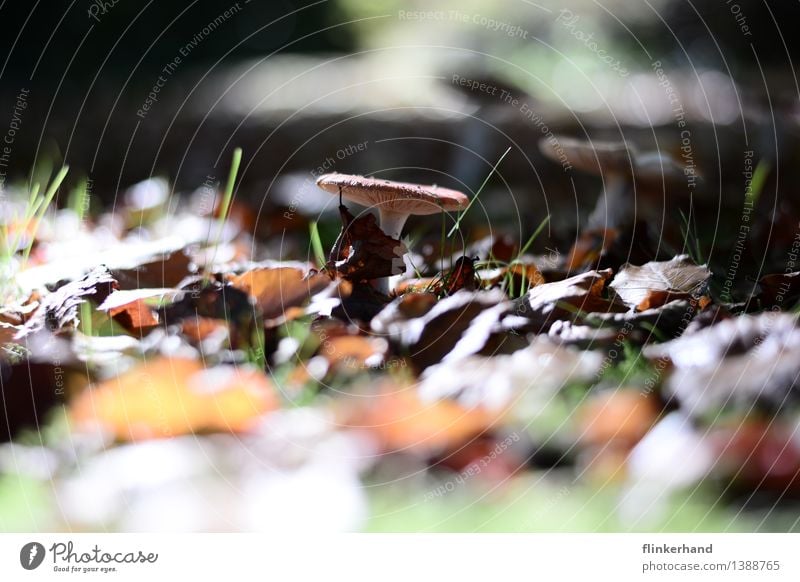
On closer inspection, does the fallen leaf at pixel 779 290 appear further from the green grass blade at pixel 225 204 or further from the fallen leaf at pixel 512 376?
the green grass blade at pixel 225 204

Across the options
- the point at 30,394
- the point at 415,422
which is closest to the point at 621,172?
the point at 415,422

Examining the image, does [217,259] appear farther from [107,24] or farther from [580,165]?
[580,165]

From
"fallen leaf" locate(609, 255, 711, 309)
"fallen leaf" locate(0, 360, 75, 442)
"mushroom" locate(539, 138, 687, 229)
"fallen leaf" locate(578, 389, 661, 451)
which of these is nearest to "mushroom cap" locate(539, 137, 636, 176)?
"mushroom" locate(539, 138, 687, 229)

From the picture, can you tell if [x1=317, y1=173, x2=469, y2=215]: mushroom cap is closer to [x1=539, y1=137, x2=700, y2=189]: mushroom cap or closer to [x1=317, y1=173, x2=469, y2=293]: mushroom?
Answer: [x1=317, y1=173, x2=469, y2=293]: mushroom

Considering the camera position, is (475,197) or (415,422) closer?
(415,422)

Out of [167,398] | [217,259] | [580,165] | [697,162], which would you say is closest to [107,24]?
[217,259]

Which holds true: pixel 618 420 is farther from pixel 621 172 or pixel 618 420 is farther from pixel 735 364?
pixel 621 172

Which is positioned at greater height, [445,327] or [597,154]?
[597,154]
